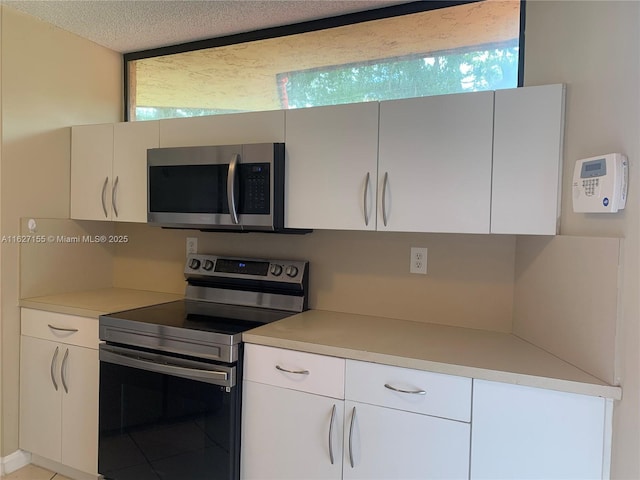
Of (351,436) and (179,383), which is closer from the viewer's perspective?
(351,436)

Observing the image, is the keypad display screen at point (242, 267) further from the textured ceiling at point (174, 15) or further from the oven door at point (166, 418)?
the textured ceiling at point (174, 15)

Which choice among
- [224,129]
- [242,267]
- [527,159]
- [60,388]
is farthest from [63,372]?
[527,159]

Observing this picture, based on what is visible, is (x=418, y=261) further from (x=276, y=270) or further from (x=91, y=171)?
(x=91, y=171)

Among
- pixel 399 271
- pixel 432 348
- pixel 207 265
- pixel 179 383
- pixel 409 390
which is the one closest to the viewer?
pixel 409 390

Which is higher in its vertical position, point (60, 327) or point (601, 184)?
point (601, 184)

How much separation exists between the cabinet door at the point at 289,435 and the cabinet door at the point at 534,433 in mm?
490

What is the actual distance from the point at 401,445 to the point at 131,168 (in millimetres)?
1858

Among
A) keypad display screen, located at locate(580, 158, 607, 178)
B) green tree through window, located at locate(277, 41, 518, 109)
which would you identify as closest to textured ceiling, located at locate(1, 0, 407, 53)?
green tree through window, located at locate(277, 41, 518, 109)

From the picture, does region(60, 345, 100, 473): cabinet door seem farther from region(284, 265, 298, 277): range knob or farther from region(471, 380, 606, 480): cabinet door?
region(471, 380, 606, 480): cabinet door

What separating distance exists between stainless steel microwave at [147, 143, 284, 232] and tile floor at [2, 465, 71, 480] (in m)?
1.42

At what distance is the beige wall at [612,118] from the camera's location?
4.02 ft

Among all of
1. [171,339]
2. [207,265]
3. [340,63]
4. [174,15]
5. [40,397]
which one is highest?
[174,15]

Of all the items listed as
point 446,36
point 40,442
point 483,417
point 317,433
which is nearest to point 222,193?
point 317,433

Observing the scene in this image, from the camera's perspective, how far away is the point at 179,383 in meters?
1.87
